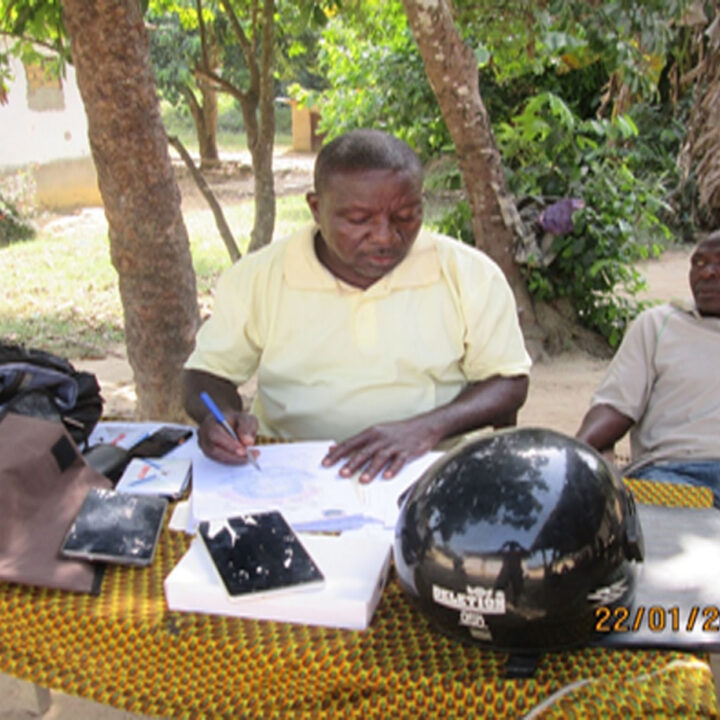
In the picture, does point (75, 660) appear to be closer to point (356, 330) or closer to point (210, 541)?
point (210, 541)

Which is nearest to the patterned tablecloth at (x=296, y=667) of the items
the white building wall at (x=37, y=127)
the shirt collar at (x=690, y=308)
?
the shirt collar at (x=690, y=308)

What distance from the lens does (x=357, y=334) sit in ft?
7.18

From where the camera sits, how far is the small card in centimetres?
179

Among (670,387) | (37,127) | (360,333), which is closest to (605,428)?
(670,387)

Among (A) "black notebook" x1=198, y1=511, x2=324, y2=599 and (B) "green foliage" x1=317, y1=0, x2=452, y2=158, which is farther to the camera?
(B) "green foliage" x1=317, y1=0, x2=452, y2=158

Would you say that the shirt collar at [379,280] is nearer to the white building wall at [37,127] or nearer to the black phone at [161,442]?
the black phone at [161,442]

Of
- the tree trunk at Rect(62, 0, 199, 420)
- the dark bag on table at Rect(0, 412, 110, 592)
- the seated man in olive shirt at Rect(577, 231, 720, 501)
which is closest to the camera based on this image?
the dark bag on table at Rect(0, 412, 110, 592)

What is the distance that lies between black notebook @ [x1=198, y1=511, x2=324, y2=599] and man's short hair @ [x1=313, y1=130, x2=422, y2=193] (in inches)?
35.5

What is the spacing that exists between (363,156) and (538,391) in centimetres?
357

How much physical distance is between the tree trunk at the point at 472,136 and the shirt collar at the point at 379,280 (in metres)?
2.62

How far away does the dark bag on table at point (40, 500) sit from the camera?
1462 millimetres

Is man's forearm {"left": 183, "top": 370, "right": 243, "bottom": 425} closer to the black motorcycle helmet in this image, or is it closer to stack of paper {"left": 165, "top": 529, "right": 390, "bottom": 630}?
stack of paper {"left": 165, "top": 529, "right": 390, "bottom": 630}
